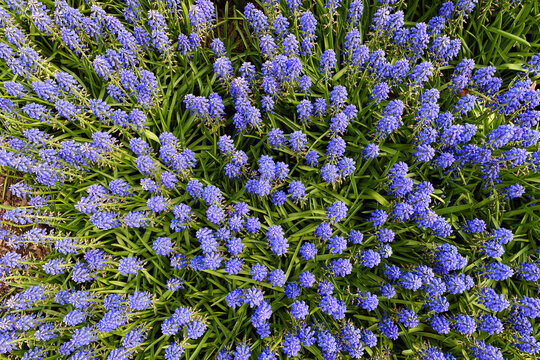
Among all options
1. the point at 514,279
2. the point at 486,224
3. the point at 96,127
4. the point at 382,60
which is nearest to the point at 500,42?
the point at 382,60

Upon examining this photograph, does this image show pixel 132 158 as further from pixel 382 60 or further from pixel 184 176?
pixel 382 60

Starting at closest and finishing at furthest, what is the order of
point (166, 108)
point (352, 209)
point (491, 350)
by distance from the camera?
point (491, 350) → point (352, 209) → point (166, 108)

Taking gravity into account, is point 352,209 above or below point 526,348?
above

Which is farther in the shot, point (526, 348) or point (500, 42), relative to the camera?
point (500, 42)

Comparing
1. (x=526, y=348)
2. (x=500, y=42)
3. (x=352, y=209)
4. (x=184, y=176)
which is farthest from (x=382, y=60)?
(x=526, y=348)

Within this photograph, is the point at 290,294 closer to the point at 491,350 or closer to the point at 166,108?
the point at 491,350

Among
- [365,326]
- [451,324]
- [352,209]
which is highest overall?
[352,209]

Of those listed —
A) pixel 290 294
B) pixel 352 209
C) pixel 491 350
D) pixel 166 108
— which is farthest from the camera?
pixel 166 108
